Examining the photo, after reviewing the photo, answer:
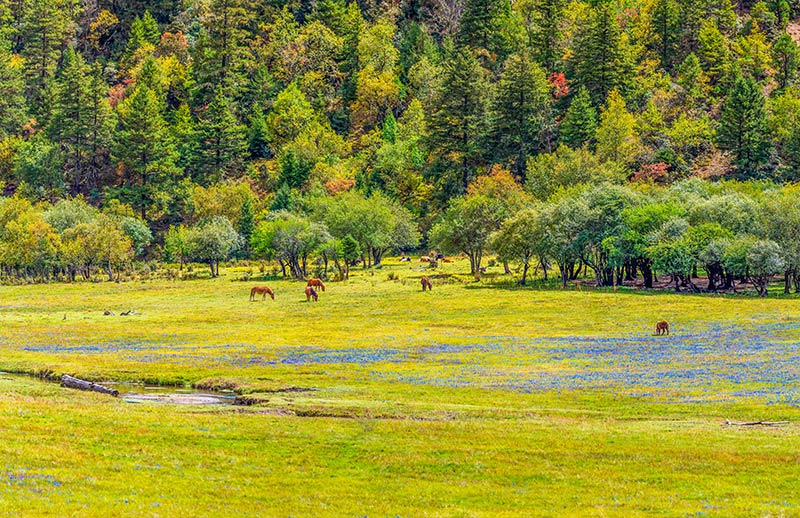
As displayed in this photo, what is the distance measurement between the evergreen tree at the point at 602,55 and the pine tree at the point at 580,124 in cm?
1107

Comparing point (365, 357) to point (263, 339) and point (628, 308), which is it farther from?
point (628, 308)

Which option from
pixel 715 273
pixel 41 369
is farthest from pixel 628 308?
pixel 41 369

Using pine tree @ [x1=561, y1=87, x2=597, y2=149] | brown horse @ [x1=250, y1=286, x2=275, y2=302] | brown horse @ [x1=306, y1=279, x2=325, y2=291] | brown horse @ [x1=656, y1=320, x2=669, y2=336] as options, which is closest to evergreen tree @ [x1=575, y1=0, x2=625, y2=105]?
pine tree @ [x1=561, y1=87, x2=597, y2=149]

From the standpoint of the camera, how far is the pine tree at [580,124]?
177875mm

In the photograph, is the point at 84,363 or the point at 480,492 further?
the point at 84,363

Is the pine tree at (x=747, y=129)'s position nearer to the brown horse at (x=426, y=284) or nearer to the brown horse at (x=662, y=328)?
the brown horse at (x=426, y=284)

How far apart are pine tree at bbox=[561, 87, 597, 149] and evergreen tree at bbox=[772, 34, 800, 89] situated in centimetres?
4429

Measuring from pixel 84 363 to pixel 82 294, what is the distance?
6765 cm

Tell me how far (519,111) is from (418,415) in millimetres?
147688

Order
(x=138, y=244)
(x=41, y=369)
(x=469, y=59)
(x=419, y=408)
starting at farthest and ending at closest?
1. (x=469, y=59)
2. (x=138, y=244)
3. (x=41, y=369)
4. (x=419, y=408)

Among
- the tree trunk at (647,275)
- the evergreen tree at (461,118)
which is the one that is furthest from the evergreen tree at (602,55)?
the tree trunk at (647,275)

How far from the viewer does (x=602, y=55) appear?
190125 mm

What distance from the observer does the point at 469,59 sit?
198375 millimetres

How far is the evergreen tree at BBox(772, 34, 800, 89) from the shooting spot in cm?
19288
